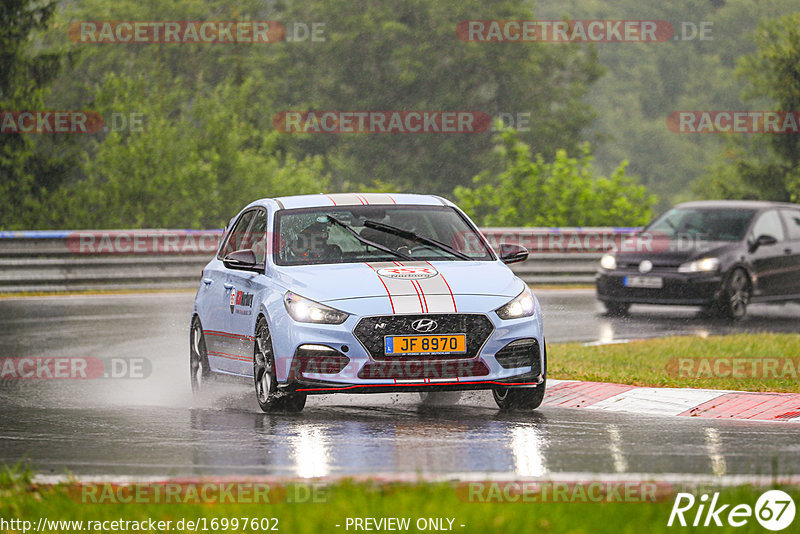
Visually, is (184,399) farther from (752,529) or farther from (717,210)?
(717,210)

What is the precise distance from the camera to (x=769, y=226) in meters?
20.6

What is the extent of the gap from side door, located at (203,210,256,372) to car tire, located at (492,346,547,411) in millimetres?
2135

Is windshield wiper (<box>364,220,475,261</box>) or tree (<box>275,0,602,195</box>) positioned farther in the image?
tree (<box>275,0,602,195</box>)

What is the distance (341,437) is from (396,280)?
1.45 meters

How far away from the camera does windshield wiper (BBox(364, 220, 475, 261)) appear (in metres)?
10.7

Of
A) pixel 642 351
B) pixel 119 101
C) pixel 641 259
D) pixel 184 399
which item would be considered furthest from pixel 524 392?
pixel 119 101

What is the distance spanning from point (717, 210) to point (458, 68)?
5394 cm

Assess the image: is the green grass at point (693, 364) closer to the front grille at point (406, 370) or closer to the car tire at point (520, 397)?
the car tire at point (520, 397)

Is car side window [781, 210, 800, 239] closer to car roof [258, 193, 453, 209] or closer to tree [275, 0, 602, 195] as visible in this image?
car roof [258, 193, 453, 209]

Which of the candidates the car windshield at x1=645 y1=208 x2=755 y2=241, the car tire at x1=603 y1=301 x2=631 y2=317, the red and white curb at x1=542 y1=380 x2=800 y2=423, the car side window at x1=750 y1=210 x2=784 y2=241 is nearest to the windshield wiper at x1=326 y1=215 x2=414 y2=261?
the red and white curb at x1=542 y1=380 x2=800 y2=423

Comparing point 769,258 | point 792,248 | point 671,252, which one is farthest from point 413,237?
point 792,248
